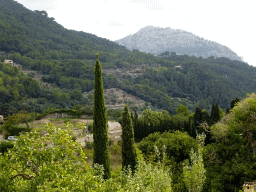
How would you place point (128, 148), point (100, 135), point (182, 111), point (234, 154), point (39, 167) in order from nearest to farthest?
point (39, 167) → point (100, 135) → point (128, 148) → point (234, 154) → point (182, 111)

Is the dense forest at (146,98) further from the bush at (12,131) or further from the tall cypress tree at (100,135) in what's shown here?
the tall cypress tree at (100,135)

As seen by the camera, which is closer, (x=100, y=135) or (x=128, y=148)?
(x=100, y=135)

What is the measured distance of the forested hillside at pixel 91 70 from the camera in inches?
2557

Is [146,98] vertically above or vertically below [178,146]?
below

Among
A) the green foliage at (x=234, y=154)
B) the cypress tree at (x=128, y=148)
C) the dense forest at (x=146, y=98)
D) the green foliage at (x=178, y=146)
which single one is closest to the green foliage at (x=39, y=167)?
the dense forest at (x=146, y=98)

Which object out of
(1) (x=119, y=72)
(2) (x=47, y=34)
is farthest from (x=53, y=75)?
(2) (x=47, y=34)

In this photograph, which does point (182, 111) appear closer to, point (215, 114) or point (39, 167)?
point (215, 114)

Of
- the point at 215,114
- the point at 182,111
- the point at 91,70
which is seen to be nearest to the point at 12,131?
the point at 215,114

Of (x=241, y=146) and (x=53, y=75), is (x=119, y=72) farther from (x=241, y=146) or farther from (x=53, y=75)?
(x=241, y=146)

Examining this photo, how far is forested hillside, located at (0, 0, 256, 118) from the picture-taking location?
64.9m

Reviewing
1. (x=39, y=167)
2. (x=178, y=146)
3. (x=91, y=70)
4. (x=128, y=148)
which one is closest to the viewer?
(x=39, y=167)

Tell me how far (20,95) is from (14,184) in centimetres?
4866

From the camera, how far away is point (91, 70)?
245 feet

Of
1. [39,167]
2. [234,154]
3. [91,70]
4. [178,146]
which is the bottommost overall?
[178,146]
